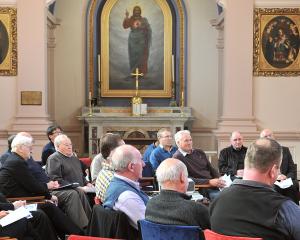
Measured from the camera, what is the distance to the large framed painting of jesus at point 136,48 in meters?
12.9

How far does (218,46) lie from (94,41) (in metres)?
2.82

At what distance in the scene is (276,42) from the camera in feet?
34.6

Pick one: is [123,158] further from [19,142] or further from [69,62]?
[69,62]

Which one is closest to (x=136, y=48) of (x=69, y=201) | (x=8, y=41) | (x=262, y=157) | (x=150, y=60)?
(x=150, y=60)

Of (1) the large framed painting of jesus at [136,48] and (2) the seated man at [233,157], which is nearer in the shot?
(2) the seated man at [233,157]

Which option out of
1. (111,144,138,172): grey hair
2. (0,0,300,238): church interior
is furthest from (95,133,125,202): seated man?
(0,0,300,238): church interior

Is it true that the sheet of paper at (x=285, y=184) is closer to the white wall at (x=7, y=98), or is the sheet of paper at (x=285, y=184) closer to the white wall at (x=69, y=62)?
the white wall at (x=7, y=98)

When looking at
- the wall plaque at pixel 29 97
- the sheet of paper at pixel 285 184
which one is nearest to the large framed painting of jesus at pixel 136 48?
the wall plaque at pixel 29 97

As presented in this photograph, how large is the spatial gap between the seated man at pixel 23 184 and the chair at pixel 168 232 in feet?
8.68

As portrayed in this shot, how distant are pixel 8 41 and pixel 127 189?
7058mm

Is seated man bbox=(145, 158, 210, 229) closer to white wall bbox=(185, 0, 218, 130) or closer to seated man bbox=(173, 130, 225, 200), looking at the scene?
seated man bbox=(173, 130, 225, 200)

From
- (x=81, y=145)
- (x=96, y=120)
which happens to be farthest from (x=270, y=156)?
(x=81, y=145)

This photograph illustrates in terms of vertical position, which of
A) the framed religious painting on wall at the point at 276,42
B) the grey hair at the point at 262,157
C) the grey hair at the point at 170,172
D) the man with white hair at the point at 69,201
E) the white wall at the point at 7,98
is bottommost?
the man with white hair at the point at 69,201

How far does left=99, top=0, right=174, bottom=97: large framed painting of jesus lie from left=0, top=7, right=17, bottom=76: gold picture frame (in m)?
2.90
